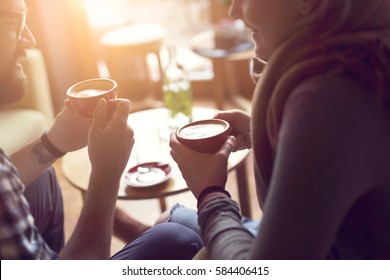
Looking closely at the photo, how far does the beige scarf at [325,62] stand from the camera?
2.62 feet

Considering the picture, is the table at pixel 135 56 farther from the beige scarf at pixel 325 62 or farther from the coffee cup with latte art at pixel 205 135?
the beige scarf at pixel 325 62

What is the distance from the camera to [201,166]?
1040 millimetres

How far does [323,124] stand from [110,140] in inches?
20.1

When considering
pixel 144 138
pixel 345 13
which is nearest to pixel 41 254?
pixel 345 13

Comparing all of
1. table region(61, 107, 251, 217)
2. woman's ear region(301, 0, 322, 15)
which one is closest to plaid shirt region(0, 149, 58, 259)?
woman's ear region(301, 0, 322, 15)

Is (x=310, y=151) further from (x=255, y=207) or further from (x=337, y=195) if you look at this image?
(x=255, y=207)

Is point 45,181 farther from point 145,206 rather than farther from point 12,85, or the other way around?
point 145,206

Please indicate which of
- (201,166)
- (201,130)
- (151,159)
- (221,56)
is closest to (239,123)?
(201,130)

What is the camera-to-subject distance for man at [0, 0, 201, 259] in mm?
901

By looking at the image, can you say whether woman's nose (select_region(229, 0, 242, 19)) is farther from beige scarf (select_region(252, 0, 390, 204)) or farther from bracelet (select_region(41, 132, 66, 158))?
bracelet (select_region(41, 132, 66, 158))

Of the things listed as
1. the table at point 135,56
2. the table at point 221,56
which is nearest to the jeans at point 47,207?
the table at point 221,56

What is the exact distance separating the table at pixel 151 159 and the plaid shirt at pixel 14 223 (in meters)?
0.66

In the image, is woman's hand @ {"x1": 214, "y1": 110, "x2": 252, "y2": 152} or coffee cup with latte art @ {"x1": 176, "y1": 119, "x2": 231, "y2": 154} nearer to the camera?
coffee cup with latte art @ {"x1": 176, "y1": 119, "x2": 231, "y2": 154}

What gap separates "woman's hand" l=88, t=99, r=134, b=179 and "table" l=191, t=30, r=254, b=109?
194 cm
